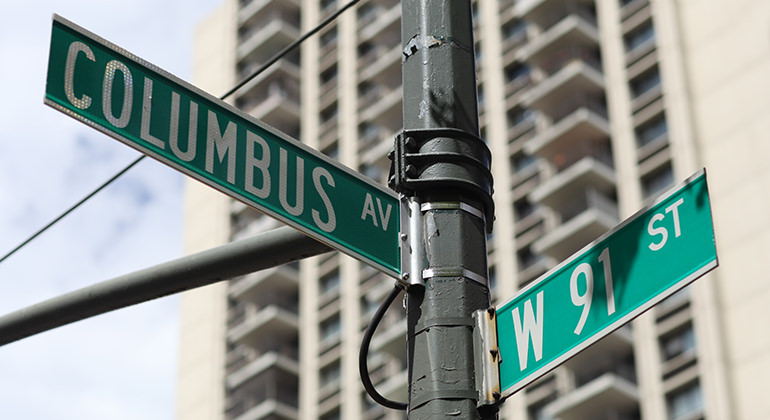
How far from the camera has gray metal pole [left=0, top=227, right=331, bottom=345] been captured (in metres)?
5.83

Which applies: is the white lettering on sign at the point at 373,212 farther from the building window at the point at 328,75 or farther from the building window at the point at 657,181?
the building window at the point at 328,75

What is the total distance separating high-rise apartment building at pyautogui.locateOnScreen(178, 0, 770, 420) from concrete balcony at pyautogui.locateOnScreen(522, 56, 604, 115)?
0.08m

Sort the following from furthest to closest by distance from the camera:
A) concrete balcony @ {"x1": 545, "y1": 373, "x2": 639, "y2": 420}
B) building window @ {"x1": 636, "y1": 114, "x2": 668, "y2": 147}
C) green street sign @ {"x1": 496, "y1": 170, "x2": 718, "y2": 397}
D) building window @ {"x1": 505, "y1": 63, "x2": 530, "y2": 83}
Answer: building window @ {"x1": 505, "y1": 63, "x2": 530, "y2": 83} < building window @ {"x1": 636, "y1": 114, "x2": 668, "y2": 147} < concrete balcony @ {"x1": 545, "y1": 373, "x2": 639, "y2": 420} < green street sign @ {"x1": 496, "y1": 170, "x2": 718, "y2": 397}

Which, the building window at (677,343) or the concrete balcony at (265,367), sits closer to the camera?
the building window at (677,343)

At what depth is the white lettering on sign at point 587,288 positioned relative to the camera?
200 inches

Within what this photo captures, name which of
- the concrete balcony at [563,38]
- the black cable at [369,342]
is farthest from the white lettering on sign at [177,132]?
the concrete balcony at [563,38]

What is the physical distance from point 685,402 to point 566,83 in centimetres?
1439

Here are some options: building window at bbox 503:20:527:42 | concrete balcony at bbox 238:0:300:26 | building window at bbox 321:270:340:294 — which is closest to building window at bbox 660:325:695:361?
building window at bbox 503:20:527:42

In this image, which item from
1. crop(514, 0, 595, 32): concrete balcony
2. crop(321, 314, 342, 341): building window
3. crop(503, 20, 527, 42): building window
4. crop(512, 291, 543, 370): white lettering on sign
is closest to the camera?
crop(512, 291, 543, 370): white lettering on sign

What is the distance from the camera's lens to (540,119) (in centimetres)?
5388

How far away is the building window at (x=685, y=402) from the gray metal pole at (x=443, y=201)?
3886 cm

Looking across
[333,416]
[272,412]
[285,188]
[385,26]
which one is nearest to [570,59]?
[385,26]

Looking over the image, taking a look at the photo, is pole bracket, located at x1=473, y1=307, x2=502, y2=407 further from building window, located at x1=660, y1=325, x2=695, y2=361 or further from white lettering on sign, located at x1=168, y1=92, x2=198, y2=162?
building window, located at x1=660, y1=325, x2=695, y2=361

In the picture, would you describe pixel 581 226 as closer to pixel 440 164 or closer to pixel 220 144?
pixel 440 164
